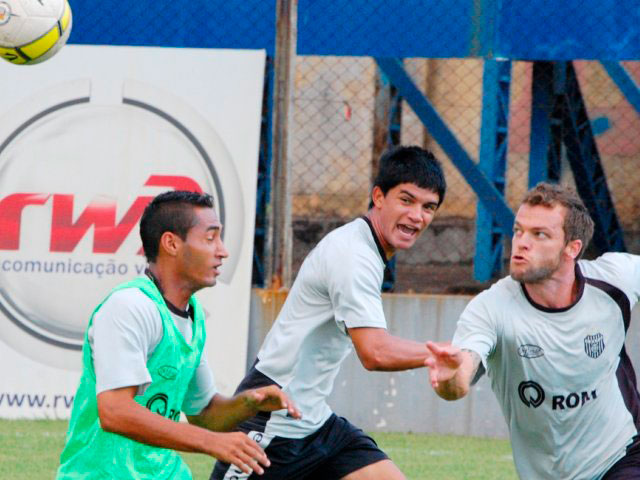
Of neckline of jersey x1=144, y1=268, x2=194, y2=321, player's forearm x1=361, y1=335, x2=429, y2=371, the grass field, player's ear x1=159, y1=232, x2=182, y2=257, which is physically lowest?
the grass field

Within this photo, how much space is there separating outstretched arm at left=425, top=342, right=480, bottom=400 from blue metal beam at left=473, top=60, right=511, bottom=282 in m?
6.44

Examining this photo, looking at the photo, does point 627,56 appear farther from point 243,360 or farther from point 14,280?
point 14,280

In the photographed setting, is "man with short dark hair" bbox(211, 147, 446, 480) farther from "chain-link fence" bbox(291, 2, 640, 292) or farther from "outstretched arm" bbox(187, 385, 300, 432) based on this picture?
"chain-link fence" bbox(291, 2, 640, 292)

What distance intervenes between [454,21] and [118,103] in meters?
2.61

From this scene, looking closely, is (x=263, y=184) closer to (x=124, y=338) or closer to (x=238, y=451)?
(x=124, y=338)

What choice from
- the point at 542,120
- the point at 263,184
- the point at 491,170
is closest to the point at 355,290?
the point at 263,184

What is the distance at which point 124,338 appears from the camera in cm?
410

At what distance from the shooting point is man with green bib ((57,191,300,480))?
3.96 m

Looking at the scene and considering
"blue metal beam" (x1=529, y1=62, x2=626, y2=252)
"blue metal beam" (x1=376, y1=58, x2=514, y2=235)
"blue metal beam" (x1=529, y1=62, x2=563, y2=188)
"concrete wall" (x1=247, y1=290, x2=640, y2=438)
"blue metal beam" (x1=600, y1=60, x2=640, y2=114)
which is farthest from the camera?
"blue metal beam" (x1=600, y1=60, x2=640, y2=114)

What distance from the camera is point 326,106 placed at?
15453 millimetres

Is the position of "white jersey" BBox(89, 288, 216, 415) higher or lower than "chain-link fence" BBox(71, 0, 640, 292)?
lower

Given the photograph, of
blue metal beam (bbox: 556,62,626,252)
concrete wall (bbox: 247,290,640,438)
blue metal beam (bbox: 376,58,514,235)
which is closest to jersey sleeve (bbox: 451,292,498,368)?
concrete wall (bbox: 247,290,640,438)

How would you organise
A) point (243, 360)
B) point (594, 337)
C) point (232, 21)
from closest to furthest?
1. point (594, 337)
2. point (243, 360)
3. point (232, 21)

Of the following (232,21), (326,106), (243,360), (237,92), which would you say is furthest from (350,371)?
(326,106)
